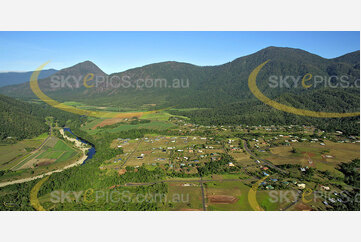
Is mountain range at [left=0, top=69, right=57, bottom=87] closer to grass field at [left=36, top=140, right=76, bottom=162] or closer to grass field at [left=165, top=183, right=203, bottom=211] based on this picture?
grass field at [left=36, top=140, right=76, bottom=162]

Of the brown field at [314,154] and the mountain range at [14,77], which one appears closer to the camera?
the brown field at [314,154]

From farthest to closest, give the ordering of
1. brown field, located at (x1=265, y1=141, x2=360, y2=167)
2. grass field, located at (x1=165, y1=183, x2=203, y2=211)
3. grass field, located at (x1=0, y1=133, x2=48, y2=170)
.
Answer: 1. grass field, located at (x1=0, y1=133, x2=48, y2=170)
2. brown field, located at (x1=265, y1=141, x2=360, y2=167)
3. grass field, located at (x1=165, y1=183, x2=203, y2=211)

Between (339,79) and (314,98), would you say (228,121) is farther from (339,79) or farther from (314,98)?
(339,79)

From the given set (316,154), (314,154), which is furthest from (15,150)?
(316,154)

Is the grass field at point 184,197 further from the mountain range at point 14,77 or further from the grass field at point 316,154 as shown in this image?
the mountain range at point 14,77

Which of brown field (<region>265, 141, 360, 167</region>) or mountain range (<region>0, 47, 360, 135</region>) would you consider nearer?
brown field (<region>265, 141, 360, 167</region>)

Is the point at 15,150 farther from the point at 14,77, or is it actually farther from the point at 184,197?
the point at 14,77

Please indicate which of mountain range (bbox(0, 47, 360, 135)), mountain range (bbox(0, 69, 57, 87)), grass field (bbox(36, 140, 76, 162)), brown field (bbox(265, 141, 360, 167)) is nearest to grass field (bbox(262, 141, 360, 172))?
brown field (bbox(265, 141, 360, 167))

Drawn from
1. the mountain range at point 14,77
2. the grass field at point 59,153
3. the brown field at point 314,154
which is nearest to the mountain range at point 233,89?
the brown field at point 314,154

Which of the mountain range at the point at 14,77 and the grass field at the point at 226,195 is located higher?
the mountain range at the point at 14,77

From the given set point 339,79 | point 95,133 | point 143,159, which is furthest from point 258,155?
point 339,79

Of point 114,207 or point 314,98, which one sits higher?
point 314,98
